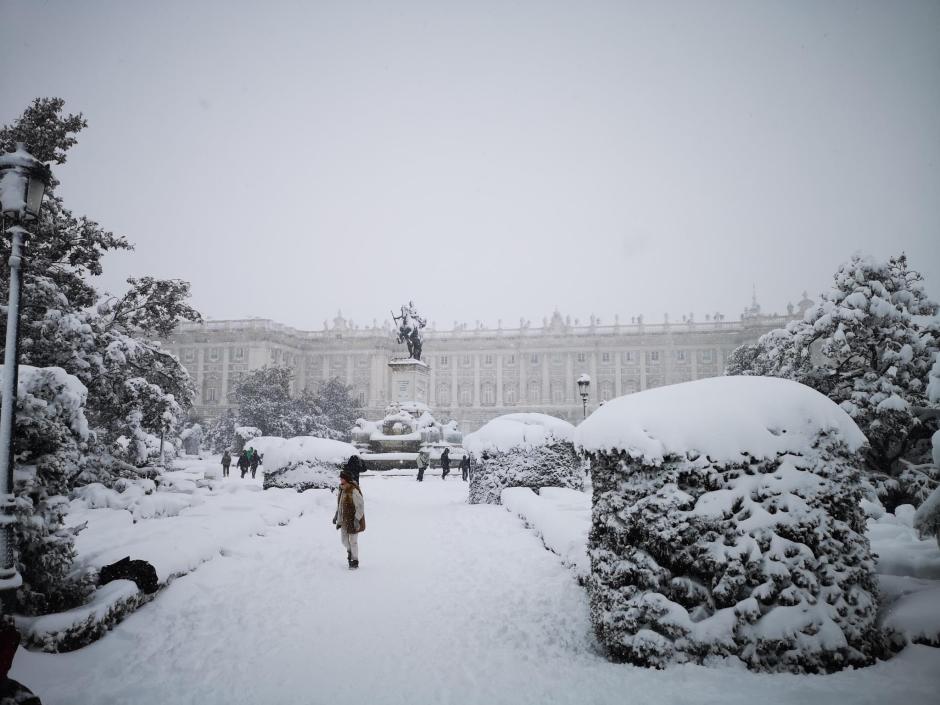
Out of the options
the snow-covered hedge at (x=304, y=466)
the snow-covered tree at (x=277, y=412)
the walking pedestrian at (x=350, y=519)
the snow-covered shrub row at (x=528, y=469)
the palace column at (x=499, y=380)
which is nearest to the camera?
the walking pedestrian at (x=350, y=519)

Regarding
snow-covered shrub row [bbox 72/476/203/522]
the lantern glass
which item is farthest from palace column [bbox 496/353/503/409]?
the lantern glass

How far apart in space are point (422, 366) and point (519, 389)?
5515 cm

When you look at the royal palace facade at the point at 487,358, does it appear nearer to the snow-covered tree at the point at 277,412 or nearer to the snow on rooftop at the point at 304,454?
the snow-covered tree at the point at 277,412

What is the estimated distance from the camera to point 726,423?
3.99 meters

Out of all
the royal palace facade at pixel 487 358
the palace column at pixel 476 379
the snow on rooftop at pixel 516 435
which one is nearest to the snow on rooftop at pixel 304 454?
the snow on rooftop at pixel 516 435

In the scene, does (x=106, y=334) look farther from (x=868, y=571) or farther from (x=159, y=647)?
(x=868, y=571)

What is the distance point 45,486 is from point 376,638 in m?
2.99

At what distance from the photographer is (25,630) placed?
160 inches

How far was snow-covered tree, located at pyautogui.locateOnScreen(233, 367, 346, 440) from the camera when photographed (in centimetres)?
4416

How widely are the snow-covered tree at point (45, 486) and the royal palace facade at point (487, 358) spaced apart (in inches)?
2762

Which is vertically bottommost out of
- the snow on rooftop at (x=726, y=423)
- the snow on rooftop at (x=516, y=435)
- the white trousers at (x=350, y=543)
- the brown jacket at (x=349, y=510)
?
the white trousers at (x=350, y=543)

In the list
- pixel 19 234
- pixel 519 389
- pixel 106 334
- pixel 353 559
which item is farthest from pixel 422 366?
pixel 519 389

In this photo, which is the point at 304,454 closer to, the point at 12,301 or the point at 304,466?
the point at 304,466

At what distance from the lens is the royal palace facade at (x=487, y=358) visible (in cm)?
7662
